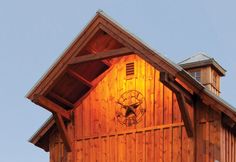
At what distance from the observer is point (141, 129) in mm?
28406

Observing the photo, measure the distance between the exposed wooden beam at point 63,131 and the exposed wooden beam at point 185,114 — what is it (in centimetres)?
488

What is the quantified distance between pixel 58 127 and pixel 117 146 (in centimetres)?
237

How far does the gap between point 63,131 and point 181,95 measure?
16.8ft

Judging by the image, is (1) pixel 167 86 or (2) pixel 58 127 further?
(2) pixel 58 127

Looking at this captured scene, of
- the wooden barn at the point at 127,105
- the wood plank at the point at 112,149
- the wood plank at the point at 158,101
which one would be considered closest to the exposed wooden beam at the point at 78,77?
the wooden barn at the point at 127,105

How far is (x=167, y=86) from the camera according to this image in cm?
2655

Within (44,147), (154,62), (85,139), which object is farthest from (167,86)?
(44,147)

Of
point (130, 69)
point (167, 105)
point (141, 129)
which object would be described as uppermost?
point (130, 69)

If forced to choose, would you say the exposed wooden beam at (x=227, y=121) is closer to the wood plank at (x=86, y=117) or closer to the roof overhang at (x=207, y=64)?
the roof overhang at (x=207, y=64)

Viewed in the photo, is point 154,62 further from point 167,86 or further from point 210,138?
point 210,138

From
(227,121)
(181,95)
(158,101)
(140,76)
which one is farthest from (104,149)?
(227,121)

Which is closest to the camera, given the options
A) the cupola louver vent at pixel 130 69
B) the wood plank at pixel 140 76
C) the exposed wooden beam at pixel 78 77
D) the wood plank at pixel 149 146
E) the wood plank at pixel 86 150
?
the wood plank at pixel 149 146

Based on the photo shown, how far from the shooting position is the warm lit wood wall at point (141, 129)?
27.2m

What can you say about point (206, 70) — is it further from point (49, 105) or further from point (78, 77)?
point (49, 105)
